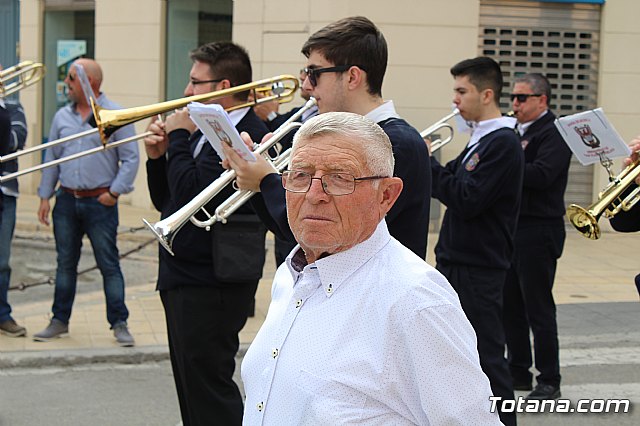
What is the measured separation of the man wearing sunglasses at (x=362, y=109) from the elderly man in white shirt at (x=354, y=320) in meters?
1.15

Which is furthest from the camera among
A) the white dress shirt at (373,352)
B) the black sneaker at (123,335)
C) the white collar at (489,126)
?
the black sneaker at (123,335)

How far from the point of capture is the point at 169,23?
50.6 ft

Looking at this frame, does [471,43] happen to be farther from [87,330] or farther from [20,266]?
[87,330]

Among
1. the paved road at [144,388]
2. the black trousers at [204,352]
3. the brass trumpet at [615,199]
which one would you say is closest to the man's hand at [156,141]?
the black trousers at [204,352]

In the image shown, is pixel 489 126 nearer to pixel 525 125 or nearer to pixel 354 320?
pixel 525 125

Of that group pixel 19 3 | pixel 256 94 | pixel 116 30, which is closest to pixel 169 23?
pixel 116 30

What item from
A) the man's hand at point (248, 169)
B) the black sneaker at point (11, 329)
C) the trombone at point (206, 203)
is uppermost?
the man's hand at point (248, 169)

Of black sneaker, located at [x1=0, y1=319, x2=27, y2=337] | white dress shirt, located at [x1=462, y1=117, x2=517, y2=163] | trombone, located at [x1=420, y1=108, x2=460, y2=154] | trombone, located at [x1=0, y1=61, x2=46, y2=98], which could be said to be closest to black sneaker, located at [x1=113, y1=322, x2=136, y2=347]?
black sneaker, located at [x1=0, y1=319, x2=27, y2=337]

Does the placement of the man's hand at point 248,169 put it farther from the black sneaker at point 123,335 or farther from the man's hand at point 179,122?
the black sneaker at point 123,335

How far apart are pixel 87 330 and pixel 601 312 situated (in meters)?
4.25

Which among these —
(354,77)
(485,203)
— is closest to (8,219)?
(485,203)

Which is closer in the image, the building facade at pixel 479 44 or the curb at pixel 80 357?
the curb at pixel 80 357

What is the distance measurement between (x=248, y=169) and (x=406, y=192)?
59cm

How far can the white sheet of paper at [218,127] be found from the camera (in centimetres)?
396
